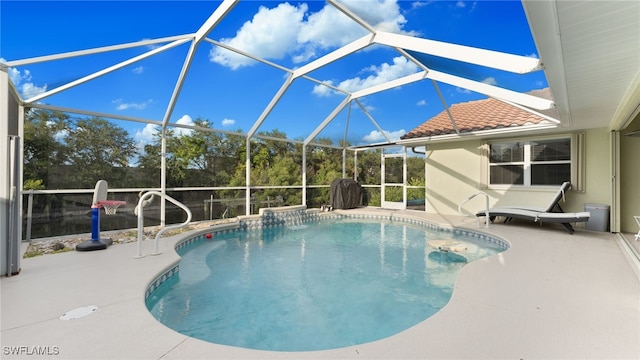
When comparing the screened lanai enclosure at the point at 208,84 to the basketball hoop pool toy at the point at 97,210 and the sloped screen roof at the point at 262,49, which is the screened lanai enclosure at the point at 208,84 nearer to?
the sloped screen roof at the point at 262,49

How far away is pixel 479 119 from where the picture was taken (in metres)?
9.73

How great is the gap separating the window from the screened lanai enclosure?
5.02ft

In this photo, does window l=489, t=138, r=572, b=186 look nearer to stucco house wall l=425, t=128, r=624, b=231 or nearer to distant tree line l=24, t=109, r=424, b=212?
stucco house wall l=425, t=128, r=624, b=231

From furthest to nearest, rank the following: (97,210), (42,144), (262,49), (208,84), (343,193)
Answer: (343,193), (208,84), (262,49), (42,144), (97,210)

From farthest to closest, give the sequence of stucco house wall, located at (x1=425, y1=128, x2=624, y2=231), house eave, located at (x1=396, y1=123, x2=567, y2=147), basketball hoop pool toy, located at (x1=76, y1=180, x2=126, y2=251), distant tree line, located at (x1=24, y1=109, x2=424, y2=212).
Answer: house eave, located at (x1=396, y1=123, x2=567, y2=147) < stucco house wall, located at (x1=425, y1=128, x2=624, y2=231) < distant tree line, located at (x1=24, y1=109, x2=424, y2=212) < basketball hoop pool toy, located at (x1=76, y1=180, x2=126, y2=251)

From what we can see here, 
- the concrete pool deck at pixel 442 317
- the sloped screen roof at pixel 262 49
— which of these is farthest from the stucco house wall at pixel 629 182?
the concrete pool deck at pixel 442 317

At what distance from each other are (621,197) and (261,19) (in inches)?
397

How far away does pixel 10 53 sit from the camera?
15.9ft

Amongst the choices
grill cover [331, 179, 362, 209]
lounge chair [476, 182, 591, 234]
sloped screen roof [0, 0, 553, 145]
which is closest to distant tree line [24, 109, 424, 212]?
sloped screen roof [0, 0, 553, 145]

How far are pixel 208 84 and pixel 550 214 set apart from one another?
12.1 meters

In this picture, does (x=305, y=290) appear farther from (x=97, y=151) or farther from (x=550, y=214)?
(x=97, y=151)

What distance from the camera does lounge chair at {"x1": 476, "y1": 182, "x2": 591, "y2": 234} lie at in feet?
21.4

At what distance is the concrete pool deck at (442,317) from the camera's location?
6.84 ft

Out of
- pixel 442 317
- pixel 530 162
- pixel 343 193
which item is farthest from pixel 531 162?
pixel 442 317
